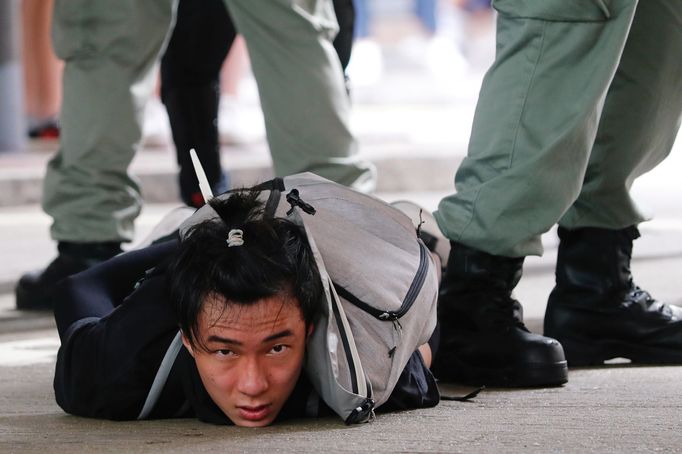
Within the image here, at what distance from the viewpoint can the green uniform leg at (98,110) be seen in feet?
10.0

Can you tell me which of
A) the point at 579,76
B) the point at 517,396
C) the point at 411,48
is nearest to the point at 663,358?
the point at 517,396

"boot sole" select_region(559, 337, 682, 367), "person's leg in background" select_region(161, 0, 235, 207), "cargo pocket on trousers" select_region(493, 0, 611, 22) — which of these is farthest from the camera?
"person's leg in background" select_region(161, 0, 235, 207)

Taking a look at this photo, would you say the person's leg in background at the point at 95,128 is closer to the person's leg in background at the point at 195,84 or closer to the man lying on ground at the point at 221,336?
the person's leg in background at the point at 195,84

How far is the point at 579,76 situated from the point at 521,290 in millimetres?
1134

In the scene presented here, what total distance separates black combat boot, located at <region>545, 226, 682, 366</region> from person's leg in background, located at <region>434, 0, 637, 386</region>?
0.69 ft

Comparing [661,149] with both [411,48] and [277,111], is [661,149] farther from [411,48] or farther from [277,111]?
[411,48]

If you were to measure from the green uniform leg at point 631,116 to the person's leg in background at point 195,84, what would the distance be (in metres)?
1.47

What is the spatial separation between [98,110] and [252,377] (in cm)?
137

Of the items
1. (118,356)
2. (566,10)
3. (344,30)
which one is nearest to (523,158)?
(566,10)

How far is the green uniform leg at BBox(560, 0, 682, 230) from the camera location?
2428 mm

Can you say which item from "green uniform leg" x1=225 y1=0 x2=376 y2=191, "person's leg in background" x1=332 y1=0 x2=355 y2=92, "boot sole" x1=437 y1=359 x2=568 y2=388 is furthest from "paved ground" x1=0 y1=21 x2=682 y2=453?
"person's leg in background" x1=332 y1=0 x2=355 y2=92

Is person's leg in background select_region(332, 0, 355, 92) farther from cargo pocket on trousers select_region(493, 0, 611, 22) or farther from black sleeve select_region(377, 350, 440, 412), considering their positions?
black sleeve select_region(377, 350, 440, 412)

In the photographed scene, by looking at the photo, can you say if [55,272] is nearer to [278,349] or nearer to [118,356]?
[118,356]

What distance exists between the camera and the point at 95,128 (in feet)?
10.0
